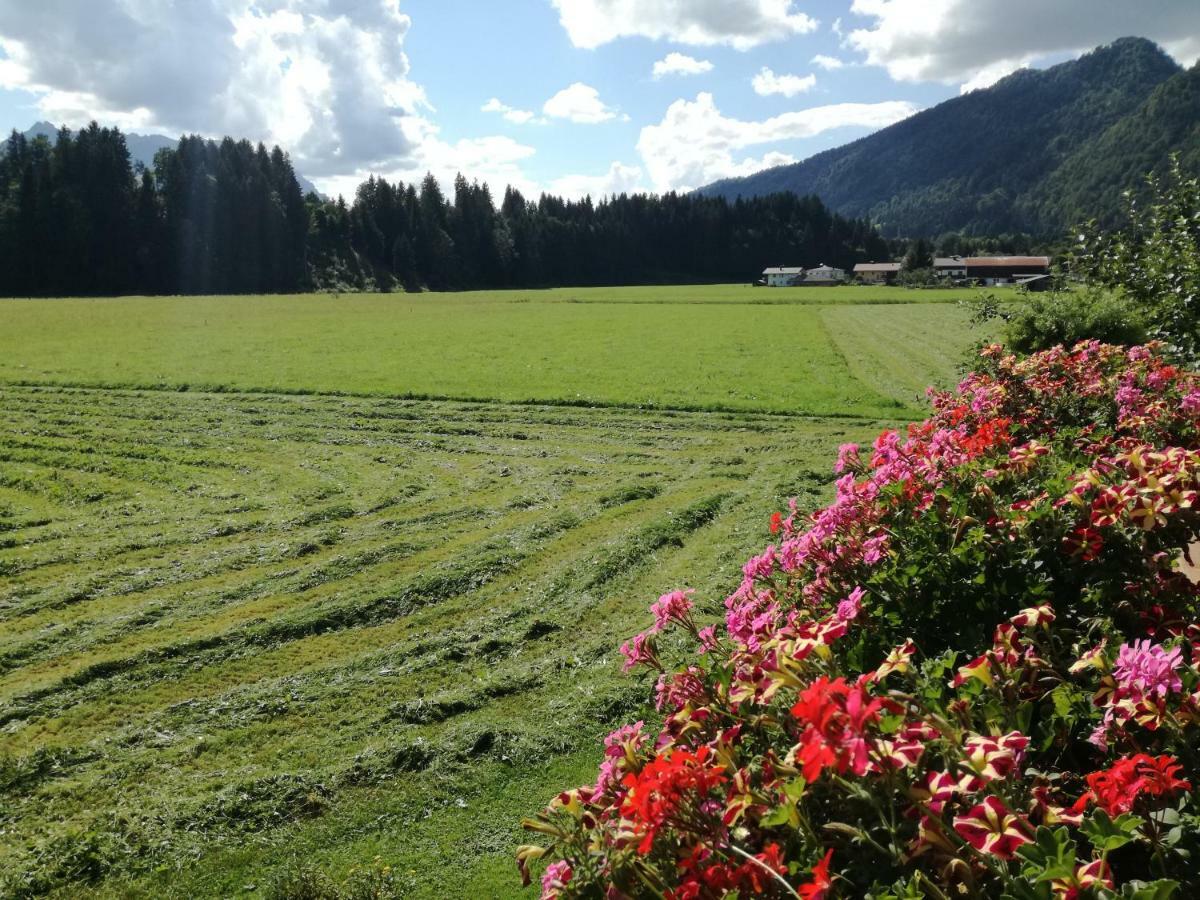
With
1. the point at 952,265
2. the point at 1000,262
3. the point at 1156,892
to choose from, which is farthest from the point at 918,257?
the point at 1156,892

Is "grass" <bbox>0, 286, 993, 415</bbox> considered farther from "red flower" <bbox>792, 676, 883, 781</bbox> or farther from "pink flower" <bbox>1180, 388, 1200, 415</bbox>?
"red flower" <bbox>792, 676, 883, 781</bbox>

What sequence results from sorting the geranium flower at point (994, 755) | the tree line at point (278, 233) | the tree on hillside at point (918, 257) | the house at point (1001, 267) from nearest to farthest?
1. the geranium flower at point (994, 755)
2. the tree line at point (278, 233)
3. the tree on hillside at point (918, 257)
4. the house at point (1001, 267)

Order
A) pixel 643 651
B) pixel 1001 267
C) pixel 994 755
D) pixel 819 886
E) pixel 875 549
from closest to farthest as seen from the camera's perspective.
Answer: pixel 819 886
pixel 994 755
pixel 643 651
pixel 875 549
pixel 1001 267

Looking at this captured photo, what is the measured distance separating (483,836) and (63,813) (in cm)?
254

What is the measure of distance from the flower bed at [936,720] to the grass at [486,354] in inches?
546

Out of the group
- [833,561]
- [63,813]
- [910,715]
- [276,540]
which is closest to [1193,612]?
[833,561]

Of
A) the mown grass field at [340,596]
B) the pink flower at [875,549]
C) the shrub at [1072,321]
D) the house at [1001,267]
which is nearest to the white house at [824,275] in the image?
the house at [1001,267]

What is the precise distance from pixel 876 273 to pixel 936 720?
12749 centimetres

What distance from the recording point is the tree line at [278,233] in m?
78.0

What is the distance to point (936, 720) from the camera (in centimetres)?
145

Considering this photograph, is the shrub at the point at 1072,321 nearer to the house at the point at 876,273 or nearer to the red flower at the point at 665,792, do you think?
the red flower at the point at 665,792

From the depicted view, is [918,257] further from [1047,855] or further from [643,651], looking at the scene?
[1047,855]

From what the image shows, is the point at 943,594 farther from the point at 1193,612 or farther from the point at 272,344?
the point at 272,344

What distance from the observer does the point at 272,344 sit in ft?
98.5
